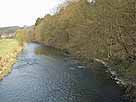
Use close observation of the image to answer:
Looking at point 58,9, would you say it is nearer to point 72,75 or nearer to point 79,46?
point 79,46

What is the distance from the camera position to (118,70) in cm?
3722

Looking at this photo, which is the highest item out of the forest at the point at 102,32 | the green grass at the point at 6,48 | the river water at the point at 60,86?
the forest at the point at 102,32

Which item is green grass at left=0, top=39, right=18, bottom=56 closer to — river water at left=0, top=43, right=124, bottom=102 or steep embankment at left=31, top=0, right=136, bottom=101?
steep embankment at left=31, top=0, right=136, bottom=101

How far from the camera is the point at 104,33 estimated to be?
39719 millimetres

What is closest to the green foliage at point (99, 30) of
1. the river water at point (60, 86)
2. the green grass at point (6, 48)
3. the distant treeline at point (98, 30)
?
the distant treeline at point (98, 30)

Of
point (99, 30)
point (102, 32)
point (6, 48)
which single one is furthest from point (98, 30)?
point (6, 48)

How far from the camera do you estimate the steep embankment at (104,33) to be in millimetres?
28719

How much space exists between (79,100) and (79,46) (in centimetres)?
3773

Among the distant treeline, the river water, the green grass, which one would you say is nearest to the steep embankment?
the distant treeline

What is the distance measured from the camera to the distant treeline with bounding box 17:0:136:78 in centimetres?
2862

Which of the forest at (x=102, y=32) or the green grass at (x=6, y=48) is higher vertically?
the forest at (x=102, y=32)

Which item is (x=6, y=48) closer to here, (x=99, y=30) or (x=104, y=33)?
(x=99, y=30)

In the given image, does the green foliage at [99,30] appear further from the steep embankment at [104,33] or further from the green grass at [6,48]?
the green grass at [6,48]

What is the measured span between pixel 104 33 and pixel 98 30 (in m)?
3.73
